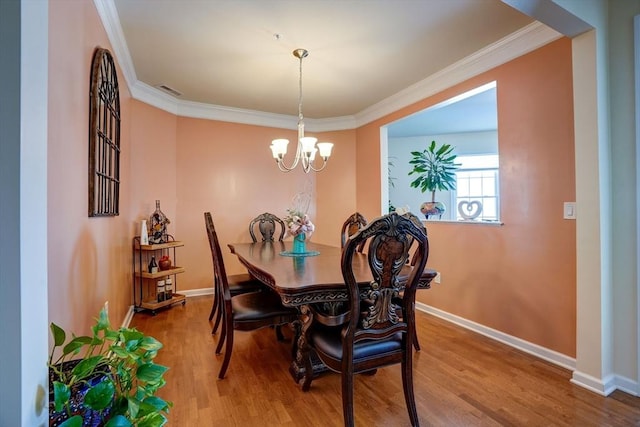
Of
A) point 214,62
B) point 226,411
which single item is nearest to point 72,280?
point 226,411

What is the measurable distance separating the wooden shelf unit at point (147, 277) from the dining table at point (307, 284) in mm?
1411

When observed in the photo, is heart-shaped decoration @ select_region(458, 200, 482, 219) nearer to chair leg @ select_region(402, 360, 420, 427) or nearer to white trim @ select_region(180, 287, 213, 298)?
chair leg @ select_region(402, 360, 420, 427)

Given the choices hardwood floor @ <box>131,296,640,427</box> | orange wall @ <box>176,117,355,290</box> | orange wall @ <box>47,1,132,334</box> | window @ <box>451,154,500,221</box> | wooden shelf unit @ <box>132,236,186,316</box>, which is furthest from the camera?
window @ <box>451,154,500,221</box>

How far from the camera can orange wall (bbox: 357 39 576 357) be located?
2248 millimetres

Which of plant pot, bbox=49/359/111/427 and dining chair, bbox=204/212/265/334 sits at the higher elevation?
plant pot, bbox=49/359/111/427

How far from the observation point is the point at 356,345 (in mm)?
1548

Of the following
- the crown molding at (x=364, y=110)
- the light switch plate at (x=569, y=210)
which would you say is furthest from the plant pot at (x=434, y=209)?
the light switch plate at (x=569, y=210)

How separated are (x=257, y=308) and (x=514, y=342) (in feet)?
7.01

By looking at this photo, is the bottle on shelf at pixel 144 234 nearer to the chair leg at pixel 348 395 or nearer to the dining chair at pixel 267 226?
the dining chair at pixel 267 226

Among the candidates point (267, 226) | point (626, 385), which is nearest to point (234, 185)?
point (267, 226)

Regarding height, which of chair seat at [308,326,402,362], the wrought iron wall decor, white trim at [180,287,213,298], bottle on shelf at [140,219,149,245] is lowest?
white trim at [180,287,213,298]

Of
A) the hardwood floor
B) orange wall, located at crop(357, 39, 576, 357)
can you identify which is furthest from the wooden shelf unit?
orange wall, located at crop(357, 39, 576, 357)

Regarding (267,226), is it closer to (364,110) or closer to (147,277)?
(147,277)

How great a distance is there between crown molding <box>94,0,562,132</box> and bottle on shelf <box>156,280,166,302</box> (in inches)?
82.7
